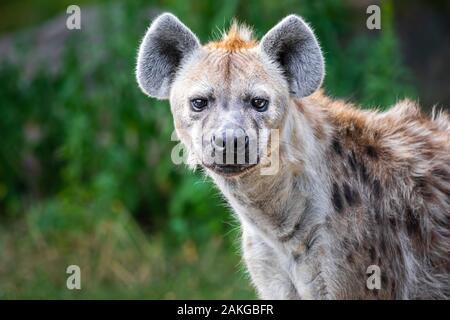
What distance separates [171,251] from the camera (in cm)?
640

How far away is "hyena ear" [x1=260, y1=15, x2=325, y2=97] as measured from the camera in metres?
3.74

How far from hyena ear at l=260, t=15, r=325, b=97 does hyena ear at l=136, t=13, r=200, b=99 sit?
0.33 metres

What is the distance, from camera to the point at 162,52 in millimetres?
3922

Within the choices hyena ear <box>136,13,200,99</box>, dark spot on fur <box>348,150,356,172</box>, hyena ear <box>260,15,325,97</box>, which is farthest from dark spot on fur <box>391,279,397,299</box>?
hyena ear <box>136,13,200,99</box>

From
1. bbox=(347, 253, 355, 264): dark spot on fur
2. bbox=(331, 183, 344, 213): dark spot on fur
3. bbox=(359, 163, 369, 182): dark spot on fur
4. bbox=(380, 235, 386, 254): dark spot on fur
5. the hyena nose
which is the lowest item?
bbox=(347, 253, 355, 264): dark spot on fur

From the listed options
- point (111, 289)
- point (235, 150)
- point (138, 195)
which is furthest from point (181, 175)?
point (235, 150)

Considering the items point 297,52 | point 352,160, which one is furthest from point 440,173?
point 297,52

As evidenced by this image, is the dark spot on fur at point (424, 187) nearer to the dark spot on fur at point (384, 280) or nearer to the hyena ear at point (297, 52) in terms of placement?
the dark spot on fur at point (384, 280)

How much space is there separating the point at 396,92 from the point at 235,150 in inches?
98.1

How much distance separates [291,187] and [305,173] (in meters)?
0.08

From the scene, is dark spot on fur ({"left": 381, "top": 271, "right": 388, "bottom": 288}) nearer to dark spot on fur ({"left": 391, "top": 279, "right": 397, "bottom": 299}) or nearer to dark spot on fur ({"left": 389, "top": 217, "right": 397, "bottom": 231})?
dark spot on fur ({"left": 391, "top": 279, "right": 397, "bottom": 299})

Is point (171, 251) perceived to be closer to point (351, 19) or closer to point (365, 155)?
point (351, 19)

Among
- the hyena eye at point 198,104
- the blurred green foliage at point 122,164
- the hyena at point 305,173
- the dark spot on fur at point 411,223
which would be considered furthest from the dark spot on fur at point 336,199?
the blurred green foliage at point 122,164

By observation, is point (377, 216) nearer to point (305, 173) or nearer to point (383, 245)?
point (383, 245)
